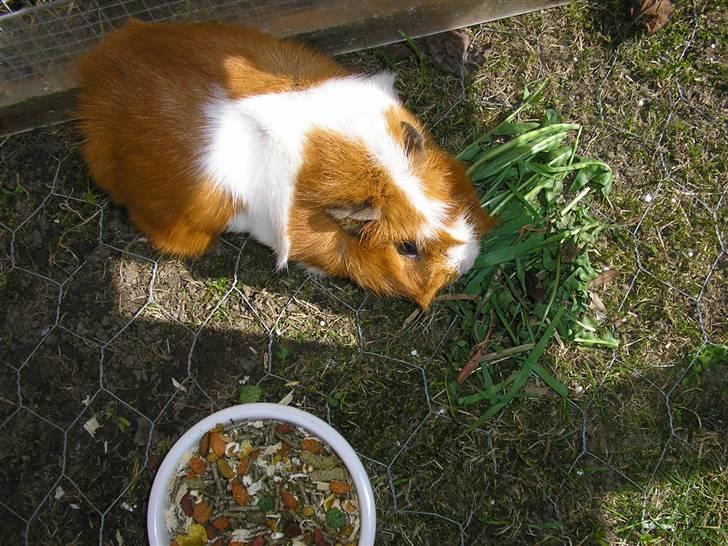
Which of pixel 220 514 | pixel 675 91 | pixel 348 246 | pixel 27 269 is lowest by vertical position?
pixel 220 514

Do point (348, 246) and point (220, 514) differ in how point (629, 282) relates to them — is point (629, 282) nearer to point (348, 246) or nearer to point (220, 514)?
point (348, 246)

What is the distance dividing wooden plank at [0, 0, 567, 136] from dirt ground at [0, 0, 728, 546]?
10cm

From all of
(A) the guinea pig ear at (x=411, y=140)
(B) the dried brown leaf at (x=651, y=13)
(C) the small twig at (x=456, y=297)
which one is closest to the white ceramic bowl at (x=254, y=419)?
(C) the small twig at (x=456, y=297)

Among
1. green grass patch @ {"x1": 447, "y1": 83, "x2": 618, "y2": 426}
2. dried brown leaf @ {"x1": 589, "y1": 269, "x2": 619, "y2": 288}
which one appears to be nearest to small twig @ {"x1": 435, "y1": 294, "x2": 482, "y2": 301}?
green grass patch @ {"x1": 447, "y1": 83, "x2": 618, "y2": 426}

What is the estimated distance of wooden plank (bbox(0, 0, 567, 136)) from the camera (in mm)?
2205

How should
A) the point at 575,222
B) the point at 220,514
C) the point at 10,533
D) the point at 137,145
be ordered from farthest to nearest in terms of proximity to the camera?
the point at 575,222 < the point at 10,533 < the point at 220,514 < the point at 137,145

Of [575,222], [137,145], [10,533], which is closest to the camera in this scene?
[137,145]

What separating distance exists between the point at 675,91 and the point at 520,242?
904 mm

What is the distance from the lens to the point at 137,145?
6.23ft

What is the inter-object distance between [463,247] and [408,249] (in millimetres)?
180

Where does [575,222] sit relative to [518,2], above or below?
below

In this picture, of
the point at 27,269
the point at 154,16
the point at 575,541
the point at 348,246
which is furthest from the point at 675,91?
the point at 27,269

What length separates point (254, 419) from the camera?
2.12 m

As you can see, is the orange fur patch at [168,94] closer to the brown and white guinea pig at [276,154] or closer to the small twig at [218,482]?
the brown and white guinea pig at [276,154]
